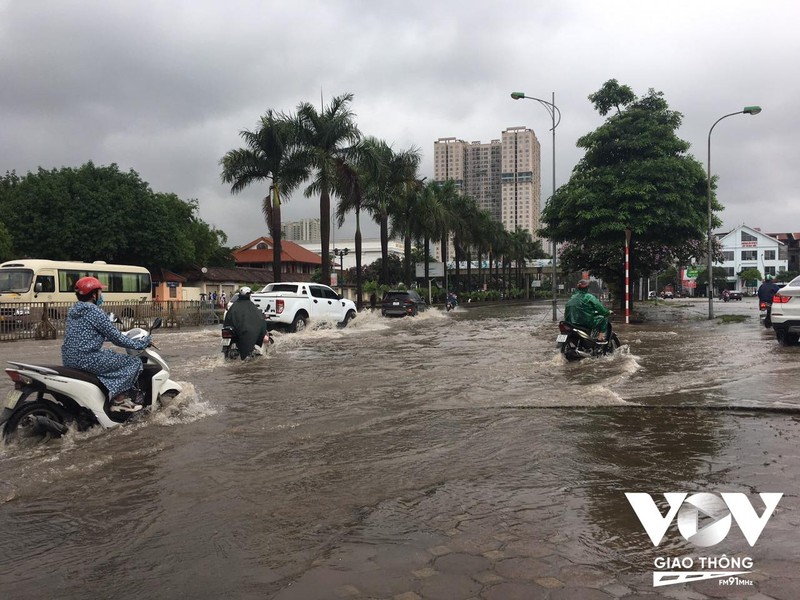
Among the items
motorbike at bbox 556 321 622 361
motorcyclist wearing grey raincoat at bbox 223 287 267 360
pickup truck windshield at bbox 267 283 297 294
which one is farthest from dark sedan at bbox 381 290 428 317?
motorbike at bbox 556 321 622 361

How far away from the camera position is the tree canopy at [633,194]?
26.0m

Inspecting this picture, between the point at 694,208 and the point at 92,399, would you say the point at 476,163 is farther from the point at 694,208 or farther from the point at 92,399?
the point at 92,399

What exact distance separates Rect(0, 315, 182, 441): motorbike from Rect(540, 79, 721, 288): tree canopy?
75.5 ft

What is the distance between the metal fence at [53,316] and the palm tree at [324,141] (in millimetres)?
8275

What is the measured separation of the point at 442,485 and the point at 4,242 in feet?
144

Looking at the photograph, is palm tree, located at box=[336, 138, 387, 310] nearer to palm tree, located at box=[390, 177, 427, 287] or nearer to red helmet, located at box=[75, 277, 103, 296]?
palm tree, located at box=[390, 177, 427, 287]

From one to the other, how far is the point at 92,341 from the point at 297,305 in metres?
13.6

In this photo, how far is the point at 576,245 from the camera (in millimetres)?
30375

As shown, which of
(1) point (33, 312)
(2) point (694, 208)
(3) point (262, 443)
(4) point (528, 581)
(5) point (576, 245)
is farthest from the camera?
(5) point (576, 245)

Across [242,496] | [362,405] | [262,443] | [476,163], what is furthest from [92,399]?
[476,163]

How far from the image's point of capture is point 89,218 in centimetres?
4297

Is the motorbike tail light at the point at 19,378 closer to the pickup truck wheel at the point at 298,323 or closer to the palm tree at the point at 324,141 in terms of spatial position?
the pickup truck wheel at the point at 298,323

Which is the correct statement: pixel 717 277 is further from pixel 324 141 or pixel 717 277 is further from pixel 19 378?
pixel 19 378

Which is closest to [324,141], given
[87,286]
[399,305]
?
[399,305]
